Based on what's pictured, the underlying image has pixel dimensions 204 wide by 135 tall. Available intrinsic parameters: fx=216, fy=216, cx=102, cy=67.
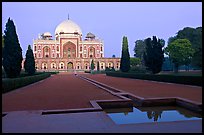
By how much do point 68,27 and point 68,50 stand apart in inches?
259

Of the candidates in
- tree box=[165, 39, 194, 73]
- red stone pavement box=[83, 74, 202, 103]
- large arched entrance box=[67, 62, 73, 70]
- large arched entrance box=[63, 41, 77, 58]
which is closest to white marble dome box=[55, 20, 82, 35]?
large arched entrance box=[63, 41, 77, 58]

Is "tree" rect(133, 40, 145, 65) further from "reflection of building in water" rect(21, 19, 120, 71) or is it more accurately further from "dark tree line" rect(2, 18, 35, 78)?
"dark tree line" rect(2, 18, 35, 78)

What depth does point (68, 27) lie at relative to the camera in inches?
2436

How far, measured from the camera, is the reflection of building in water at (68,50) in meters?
57.3

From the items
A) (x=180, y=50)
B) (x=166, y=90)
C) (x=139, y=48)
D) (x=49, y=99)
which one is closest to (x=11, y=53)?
(x=49, y=99)

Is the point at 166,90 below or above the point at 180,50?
below

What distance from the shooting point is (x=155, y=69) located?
22.0 m

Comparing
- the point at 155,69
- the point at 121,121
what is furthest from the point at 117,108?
the point at 155,69

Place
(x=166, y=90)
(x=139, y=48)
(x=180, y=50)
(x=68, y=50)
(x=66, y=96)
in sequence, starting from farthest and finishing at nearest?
A: (x=68, y=50), (x=139, y=48), (x=180, y=50), (x=166, y=90), (x=66, y=96)

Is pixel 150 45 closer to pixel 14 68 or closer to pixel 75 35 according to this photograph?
pixel 14 68

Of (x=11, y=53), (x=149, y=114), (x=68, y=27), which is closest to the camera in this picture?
(x=149, y=114)

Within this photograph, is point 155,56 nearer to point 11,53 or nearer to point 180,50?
point 11,53

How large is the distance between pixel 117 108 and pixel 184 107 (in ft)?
7.48

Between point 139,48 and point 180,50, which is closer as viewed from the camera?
point 180,50
